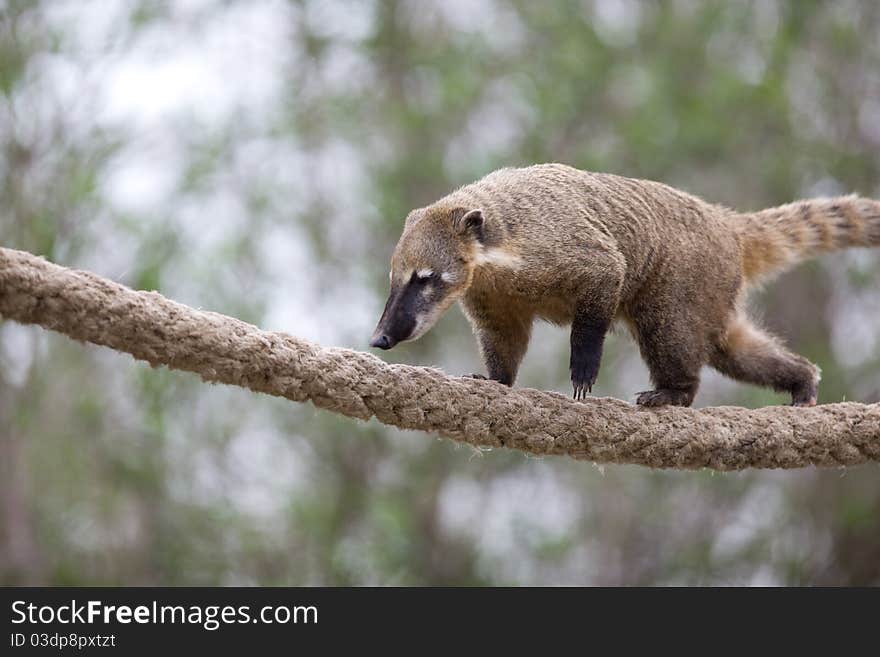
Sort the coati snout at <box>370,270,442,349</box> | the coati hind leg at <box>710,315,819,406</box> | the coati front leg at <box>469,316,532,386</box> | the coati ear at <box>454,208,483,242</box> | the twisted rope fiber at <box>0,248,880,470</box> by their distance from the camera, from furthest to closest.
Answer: the coati hind leg at <box>710,315,819,406</box>
the coati front leg at <box>469,316,532,386</box>
the coati ear at <box>454,208,483,242</box>
the coati snout at <box>370,270,442,349</box>
the twisted rope fiber at <box>0,248,880,470</box>

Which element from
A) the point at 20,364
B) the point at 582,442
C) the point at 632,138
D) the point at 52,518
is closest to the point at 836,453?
the point at 582,442

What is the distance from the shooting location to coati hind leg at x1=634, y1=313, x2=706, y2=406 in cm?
547

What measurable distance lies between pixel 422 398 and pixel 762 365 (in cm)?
228

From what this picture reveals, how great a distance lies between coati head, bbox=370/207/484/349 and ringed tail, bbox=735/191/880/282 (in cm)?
181

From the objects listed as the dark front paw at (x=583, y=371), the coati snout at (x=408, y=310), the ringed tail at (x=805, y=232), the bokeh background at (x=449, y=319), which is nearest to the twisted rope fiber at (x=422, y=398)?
the dark front paw at (x=583, y=371)

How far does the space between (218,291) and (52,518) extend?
390cm

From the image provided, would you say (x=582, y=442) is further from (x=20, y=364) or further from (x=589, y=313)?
(x=20, y=364)

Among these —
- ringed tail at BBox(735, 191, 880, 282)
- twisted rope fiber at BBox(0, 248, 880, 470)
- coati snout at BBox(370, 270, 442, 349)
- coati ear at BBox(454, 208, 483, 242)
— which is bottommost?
twisted rope fiber at BBox(0, 248, 880, 470)

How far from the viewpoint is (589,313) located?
517cm

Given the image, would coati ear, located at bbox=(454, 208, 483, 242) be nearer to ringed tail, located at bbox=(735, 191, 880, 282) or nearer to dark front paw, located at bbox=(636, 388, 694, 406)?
dark front paw, located at bbox=(636, 388, 694, 406)

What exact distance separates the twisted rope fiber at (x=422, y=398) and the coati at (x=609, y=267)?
11.5 inches

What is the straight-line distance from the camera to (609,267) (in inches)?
205

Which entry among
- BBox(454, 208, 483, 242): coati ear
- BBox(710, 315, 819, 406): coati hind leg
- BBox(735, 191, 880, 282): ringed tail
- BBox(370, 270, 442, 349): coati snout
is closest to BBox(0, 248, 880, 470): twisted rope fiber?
BBox(370, 270, 442, 349): coati snout

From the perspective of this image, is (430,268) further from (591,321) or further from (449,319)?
(449,319)
